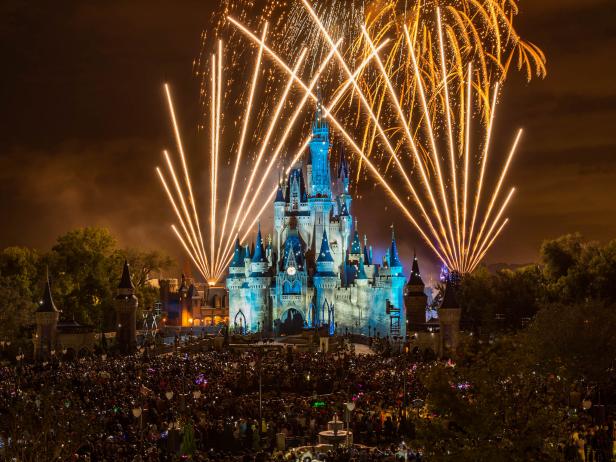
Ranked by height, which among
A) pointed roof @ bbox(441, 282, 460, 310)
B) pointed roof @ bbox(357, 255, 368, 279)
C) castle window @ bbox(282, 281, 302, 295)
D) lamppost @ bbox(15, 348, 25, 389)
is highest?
pointed roof @ bbox(357, 255, 368, 279)

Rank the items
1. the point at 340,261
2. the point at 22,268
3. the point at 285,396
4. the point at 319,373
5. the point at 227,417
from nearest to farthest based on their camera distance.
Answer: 1. the point at 227,417
2. the point at 285,396
3. the point at 319,373
4. the point at 22,268
5. the point at 340,261

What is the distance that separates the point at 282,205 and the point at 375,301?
17258mm

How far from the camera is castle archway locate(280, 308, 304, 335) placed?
91875mm

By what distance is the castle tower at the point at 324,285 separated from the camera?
303ft

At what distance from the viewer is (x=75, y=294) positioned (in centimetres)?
8281

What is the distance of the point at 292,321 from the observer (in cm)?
9269

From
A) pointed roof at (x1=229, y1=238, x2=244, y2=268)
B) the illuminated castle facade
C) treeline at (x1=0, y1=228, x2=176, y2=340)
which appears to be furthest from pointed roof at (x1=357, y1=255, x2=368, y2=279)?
treeline at (x1=0, y1=228, x2=176, y2=340)

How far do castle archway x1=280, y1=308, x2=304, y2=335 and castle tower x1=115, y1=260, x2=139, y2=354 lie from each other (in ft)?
83.1

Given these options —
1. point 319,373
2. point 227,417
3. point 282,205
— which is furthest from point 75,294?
point 227,417

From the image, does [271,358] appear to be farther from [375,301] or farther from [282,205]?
[282,205]

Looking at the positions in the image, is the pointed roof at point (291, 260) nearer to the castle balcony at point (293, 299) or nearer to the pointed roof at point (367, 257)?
the castle balcony at point (293, 299)

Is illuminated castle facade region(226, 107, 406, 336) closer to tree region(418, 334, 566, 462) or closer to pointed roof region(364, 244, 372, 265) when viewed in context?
pointed roof region(364, 244, 372, 265)

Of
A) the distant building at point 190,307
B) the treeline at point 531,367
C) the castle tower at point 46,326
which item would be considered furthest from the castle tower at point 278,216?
the castle tower at point 46,326

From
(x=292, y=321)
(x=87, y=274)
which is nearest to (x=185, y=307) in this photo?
(x=292, y=321)
